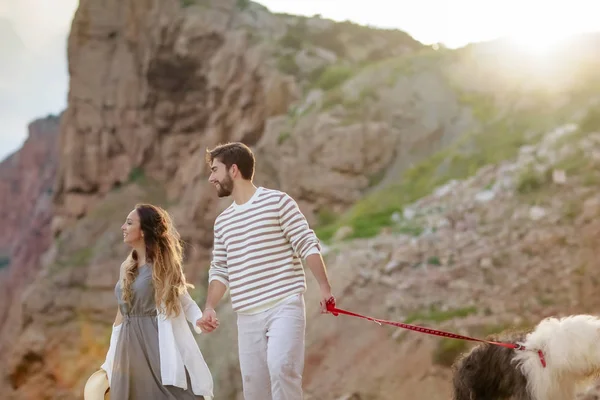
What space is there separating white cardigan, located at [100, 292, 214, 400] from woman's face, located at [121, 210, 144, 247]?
55 cm

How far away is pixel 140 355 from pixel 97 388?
1.32 ft

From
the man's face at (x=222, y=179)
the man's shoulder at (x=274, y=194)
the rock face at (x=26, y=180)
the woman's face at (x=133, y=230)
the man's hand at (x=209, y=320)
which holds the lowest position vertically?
the rock face at (x=26, y=180)

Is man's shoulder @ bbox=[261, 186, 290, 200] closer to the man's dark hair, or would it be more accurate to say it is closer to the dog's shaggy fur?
the man's dark hair

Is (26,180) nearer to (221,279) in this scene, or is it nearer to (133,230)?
(133,230)

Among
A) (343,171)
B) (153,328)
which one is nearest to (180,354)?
(153,328)

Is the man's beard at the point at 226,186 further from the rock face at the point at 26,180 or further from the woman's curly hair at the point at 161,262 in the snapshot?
the rock face at the point at 26,180

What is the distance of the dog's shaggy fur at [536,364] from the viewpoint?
434cm

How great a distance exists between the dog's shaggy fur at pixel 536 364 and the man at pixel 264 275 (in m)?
1.08

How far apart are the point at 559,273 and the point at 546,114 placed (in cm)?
594

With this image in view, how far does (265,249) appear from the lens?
486 centimetres

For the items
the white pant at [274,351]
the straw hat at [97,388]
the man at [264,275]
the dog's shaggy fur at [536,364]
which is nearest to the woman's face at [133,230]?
the man at [264,275]

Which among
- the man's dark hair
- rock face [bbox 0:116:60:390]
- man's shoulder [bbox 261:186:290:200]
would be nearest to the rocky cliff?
man's shoulder [bbox 261:186:290:200]

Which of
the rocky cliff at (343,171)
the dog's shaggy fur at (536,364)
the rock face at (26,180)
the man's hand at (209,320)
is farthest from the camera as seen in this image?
the rock face at (26,180)

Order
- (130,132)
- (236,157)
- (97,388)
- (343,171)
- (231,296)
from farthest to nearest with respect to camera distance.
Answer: (130,132) → (343,171) → (97,388) → (236,157) → (231,296)
